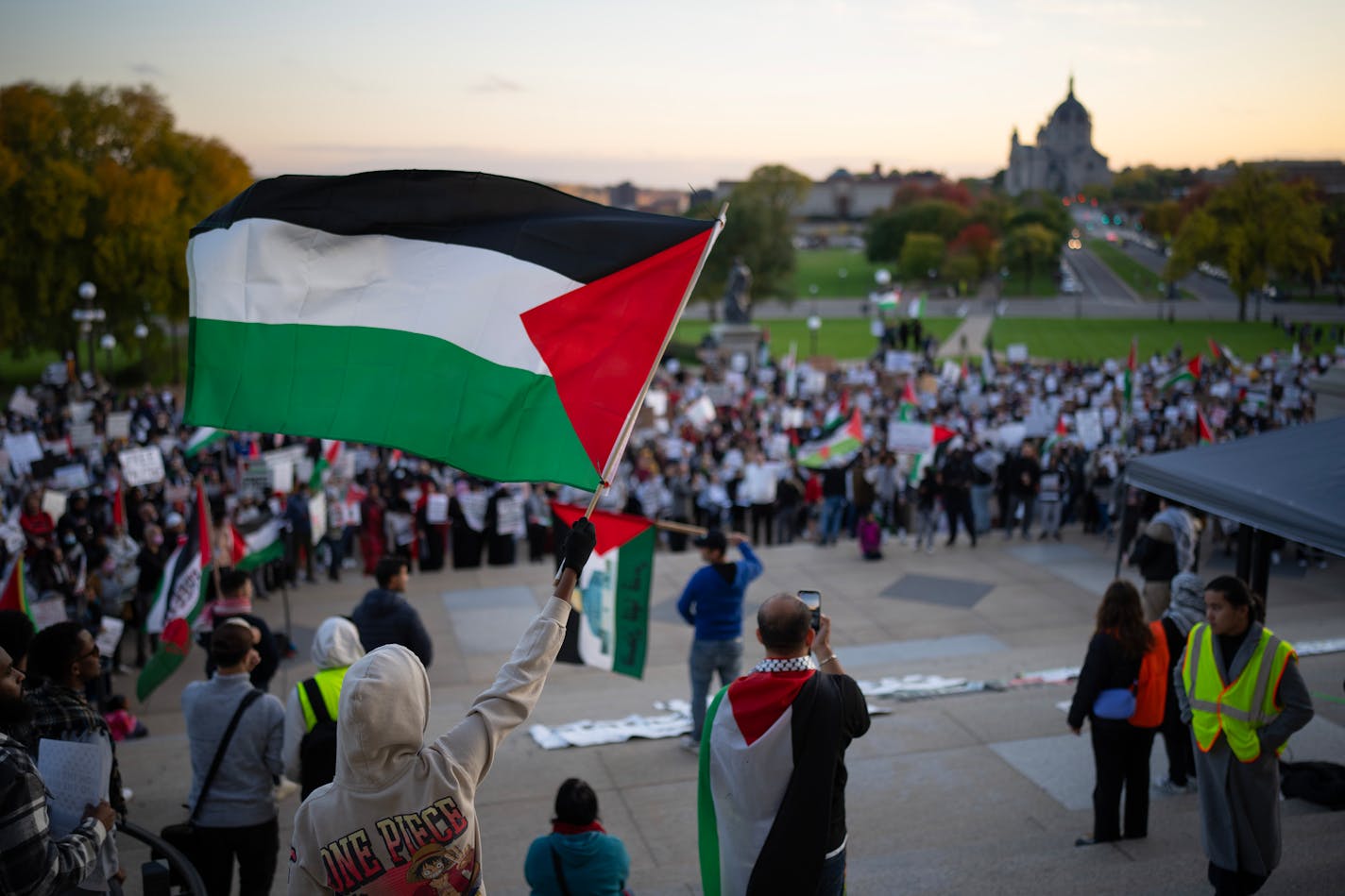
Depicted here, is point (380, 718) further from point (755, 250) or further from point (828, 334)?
point (755, 250)

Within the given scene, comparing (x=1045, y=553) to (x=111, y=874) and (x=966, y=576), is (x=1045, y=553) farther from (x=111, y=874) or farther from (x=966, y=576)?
(x=111, y=874)

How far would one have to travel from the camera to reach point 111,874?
13.7ft

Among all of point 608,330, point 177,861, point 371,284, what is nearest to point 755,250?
point 371,284

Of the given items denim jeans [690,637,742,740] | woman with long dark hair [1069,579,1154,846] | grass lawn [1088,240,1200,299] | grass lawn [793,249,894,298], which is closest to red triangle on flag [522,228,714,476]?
woman with long dark hair [1069,579,1154,846]

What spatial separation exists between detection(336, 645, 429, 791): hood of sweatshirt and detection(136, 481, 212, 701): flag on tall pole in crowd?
649 centimetres

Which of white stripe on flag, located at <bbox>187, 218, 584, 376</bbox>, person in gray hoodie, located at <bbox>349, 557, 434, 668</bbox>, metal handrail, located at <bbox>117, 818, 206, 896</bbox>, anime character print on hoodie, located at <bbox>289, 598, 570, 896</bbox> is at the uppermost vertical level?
white stripe on flag, located at <bbox>187, 218, 584, 376</bbox>

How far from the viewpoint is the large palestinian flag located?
456cm

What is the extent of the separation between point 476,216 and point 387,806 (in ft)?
9.08

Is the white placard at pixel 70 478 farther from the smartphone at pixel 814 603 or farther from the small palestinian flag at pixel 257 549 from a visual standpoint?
the smartphone at pixel 814 603

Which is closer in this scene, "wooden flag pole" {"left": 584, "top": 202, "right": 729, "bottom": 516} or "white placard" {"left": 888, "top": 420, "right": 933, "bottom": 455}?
"wooden flag pole" {"left": 584, "top": 202, "right": 729, "bottom": 516}

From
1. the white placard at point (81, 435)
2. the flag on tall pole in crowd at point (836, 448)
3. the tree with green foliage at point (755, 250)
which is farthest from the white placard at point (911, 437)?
the tree with green foliage at point (755, 250)

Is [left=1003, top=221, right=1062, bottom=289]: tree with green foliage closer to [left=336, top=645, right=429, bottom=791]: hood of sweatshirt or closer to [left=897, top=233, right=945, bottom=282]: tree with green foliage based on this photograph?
[left=897, top=233, right=945, bottom=282]: tree with green foliage

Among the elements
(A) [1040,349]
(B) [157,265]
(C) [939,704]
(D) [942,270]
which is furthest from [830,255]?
(C) [939,704]

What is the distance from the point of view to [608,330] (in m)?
4.64
